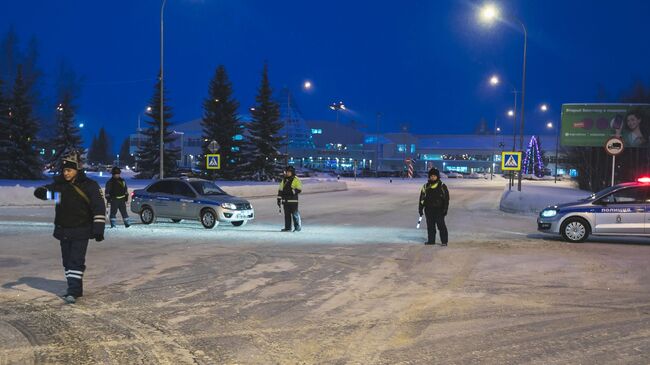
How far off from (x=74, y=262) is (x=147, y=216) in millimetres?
10401

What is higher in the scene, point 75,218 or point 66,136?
point 66,136

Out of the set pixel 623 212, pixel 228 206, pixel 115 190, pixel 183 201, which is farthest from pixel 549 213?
pixel 115 190

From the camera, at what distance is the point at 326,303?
755 cm

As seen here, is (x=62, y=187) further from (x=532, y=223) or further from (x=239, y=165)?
(x=239, y=165)

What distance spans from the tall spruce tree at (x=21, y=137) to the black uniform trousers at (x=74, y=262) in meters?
41.0

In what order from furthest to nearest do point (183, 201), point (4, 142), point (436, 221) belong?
point (4, 142), point (183, 201), point (436, 221)

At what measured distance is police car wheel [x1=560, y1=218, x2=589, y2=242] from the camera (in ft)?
47.0

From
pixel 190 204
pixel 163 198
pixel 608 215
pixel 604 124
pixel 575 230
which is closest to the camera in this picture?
pixel 608 215

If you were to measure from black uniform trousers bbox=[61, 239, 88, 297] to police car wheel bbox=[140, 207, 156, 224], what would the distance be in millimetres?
10222

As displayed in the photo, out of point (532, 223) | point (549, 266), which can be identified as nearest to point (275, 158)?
point (532, 223)

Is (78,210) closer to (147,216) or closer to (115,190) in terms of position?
(115,190)

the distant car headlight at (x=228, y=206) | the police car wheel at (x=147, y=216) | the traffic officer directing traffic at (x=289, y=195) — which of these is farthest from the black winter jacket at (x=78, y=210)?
the police car wheel at (x=147, y=216)

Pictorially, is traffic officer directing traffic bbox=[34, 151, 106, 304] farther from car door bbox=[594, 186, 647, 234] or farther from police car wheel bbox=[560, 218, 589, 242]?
car door bbox=[594, 186, 647, 234]

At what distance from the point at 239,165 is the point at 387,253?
41398 millimetres
